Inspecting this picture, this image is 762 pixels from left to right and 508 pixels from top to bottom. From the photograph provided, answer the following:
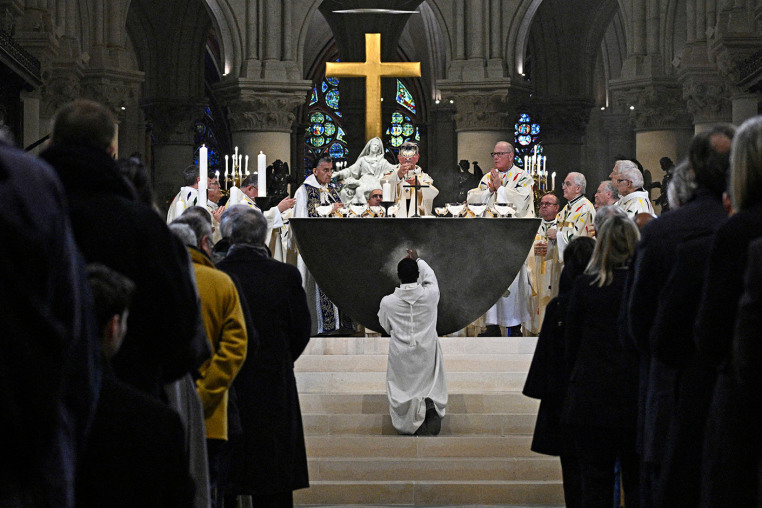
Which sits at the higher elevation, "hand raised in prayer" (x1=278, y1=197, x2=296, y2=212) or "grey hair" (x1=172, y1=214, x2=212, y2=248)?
"hand raised in prayer" (x1=278, y1=197, x2=296, y2=212)

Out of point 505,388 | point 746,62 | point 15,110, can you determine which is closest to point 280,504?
point 505,388

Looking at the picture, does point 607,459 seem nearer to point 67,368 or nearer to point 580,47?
point 67,368

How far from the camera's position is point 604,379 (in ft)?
19.6

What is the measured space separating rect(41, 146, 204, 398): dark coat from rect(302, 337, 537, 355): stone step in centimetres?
788

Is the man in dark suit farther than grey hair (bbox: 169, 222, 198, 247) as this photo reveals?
Yes

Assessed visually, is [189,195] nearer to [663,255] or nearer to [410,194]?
[410,194]

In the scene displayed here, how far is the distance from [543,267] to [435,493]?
5245mm

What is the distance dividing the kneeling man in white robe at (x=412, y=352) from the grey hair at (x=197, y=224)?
4.04 m

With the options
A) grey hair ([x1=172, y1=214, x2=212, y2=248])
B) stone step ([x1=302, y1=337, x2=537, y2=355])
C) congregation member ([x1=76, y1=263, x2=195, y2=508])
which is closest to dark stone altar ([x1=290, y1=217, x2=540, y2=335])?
stone step ([x1=302, y1=337, x2=537, y2=355])

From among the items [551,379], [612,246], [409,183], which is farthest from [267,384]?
[409,183]

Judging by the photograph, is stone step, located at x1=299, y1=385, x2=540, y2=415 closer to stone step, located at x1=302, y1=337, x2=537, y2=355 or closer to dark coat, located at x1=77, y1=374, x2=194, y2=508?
stone step, located at x1=302, y1=337, x2=537, y2=355

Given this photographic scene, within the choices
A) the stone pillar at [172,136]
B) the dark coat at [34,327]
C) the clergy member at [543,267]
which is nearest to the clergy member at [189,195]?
the clergy member at [543,267]

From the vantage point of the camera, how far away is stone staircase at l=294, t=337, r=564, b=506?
9117 millimetres

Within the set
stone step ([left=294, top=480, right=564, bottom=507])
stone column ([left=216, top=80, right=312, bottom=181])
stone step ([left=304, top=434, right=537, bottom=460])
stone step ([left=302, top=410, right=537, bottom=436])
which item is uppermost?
stone column ([left=216, top=80, right=312, bottom=181])
